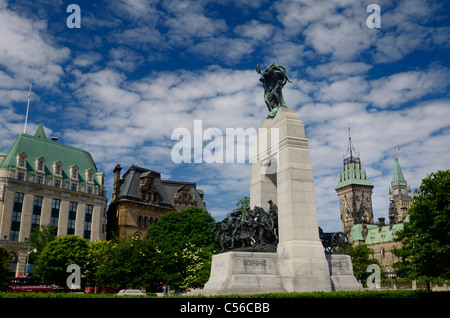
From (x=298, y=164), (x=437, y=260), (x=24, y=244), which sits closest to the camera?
(x=298, y=164)

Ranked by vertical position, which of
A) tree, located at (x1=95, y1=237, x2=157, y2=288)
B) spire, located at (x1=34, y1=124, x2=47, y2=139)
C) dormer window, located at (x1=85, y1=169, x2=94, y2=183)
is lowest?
tree, located at (x1=95, y1=237, x2=157, y2=288)

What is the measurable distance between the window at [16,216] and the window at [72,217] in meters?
9.14

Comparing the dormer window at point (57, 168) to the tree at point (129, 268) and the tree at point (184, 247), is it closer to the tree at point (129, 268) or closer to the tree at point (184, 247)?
the tree at point (184, 247)

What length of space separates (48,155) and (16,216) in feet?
48.5

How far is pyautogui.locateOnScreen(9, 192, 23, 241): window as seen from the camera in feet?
219

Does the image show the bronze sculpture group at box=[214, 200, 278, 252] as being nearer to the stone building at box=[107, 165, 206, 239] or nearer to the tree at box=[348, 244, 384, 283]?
the stone building at box=[107, 165, 206, 239]

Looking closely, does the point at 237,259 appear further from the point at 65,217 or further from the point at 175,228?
the point at 65,217

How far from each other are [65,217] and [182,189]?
24663 mm

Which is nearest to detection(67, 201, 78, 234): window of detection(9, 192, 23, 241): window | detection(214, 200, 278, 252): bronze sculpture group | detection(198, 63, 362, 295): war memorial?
detection(9, 192, 23, 241): window

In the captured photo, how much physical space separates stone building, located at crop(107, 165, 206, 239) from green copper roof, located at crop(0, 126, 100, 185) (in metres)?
7.18

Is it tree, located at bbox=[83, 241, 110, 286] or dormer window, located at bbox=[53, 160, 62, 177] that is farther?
dormer window, located at bbox=[53, 160, 62, 177]

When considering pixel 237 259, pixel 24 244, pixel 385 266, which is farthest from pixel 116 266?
pixel 385 266

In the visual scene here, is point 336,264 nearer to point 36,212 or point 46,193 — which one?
point 36,212
